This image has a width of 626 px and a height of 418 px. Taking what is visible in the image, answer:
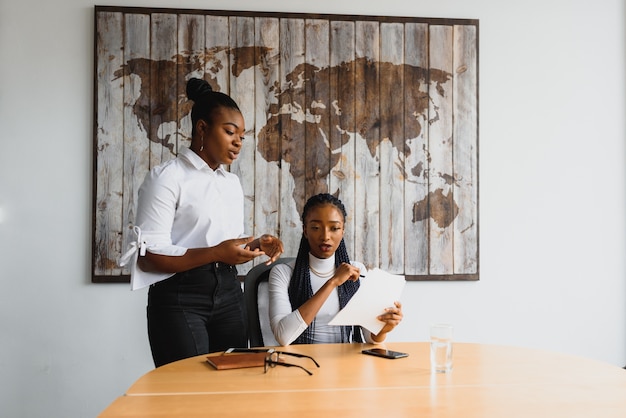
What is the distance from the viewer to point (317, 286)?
222cm

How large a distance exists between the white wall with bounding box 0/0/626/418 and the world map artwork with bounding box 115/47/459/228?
0.24 m

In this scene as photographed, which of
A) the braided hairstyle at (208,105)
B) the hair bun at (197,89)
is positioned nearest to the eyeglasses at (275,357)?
the braided hairstyle at (208,105)

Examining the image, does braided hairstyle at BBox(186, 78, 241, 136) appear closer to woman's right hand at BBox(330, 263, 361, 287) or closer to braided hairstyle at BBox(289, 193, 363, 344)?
braided hairstyle at BBox(289, 193, 363, 344)

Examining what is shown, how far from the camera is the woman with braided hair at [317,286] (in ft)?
6.58

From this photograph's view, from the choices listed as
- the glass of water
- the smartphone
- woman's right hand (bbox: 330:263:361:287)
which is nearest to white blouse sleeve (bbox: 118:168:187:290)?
woman's right hand (bbox: 330:263:361:287)

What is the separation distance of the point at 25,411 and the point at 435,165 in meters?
2.34

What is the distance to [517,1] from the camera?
3221 millimetres

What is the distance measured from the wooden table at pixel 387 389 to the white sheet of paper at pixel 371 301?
122mm

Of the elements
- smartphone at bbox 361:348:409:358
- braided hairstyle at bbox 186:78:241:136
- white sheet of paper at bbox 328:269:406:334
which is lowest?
smartphone at bbox 361:348:409:358

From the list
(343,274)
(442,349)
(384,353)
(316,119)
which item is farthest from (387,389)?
(316,119)

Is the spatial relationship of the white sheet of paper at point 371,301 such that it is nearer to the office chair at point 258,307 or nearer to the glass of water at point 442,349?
the glass of water at point 442,349

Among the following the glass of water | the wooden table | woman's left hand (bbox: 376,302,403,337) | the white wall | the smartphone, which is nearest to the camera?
the wooden table

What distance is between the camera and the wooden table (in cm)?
131

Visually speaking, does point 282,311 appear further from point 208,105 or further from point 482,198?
point 482,198
